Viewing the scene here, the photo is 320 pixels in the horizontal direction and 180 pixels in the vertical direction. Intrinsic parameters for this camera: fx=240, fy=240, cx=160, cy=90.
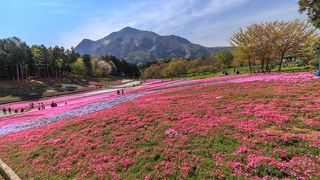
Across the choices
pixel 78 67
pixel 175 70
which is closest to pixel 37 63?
pixel 78 67

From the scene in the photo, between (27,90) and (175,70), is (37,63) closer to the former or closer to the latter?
(27,90)

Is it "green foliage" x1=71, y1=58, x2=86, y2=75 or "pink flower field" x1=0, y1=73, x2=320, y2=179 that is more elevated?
"green foliage" x1=71, y1=58, x2=86, y2=75

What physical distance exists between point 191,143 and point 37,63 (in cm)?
12148

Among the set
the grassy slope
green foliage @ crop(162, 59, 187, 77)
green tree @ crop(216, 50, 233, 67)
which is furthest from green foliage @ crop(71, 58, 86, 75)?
green tree @ crop(216, 50, 233, 67)

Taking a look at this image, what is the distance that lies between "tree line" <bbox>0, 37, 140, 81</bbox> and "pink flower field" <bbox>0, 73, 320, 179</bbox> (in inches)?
3635

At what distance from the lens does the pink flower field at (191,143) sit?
10.1 meters

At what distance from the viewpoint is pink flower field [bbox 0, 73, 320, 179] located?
10.1 metres

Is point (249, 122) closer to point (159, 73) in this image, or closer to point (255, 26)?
point (255, 26)

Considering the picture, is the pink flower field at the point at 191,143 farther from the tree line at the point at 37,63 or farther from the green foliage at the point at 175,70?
the green foliage at the point at 175,70

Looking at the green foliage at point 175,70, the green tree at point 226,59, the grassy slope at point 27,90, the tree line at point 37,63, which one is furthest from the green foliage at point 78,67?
the green tree at point 226,59

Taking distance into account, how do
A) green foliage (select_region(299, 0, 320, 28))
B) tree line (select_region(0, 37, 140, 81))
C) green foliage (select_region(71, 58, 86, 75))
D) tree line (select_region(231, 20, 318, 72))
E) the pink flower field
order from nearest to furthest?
1. the pink flower field
2. green foliage (select_region(299, 0, 320, 28))
3. tree line (select_region(231, 20, 318, 72))
4. tree line (select_region(0, 37, 140, 81))
5. green foliage (select_region(71, 58, 86, 75))

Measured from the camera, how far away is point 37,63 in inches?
4592

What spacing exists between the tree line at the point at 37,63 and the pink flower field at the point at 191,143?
303 feet

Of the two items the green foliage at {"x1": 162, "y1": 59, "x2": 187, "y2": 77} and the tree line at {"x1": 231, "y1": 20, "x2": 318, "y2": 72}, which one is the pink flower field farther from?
the green foliage at {"x1": 162, "y1": 59, "x2": 187, "y2": 77}
